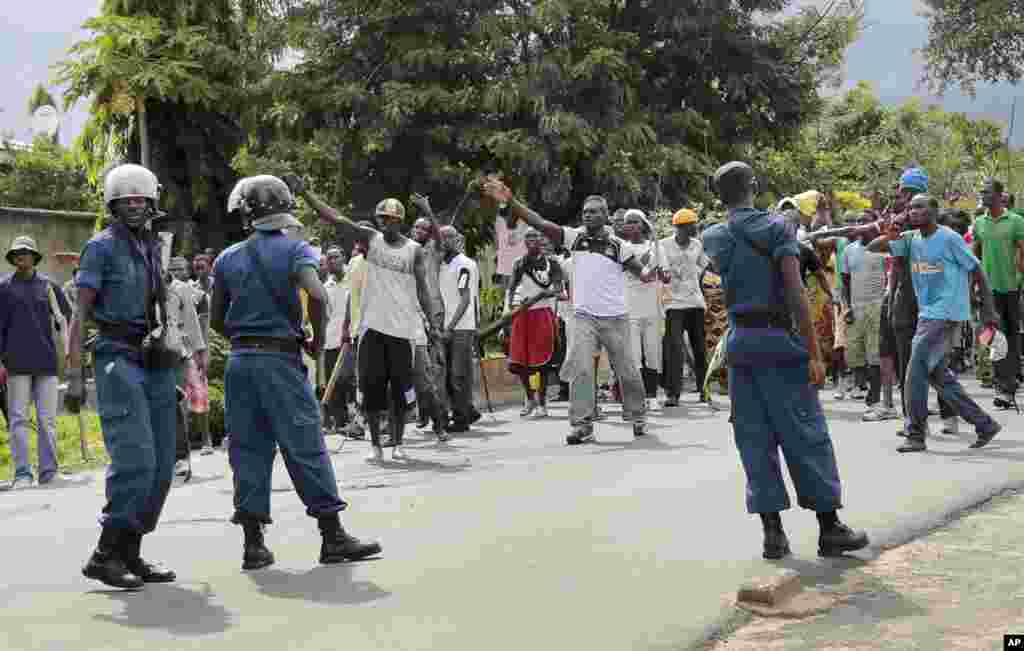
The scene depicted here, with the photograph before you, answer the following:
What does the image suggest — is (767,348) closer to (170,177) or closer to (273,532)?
(273,532)

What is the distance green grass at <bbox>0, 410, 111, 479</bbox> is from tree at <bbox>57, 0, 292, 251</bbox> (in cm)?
788

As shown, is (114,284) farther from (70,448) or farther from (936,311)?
(70,448)

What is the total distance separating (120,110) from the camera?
25406mm

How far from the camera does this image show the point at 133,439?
6660 millimetres

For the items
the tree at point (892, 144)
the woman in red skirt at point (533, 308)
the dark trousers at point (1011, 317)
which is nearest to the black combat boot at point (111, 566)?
the woman in red skirt at point (533, 308)

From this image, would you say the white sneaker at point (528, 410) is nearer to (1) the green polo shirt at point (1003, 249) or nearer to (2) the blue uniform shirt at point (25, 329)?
(1) the green polo shirt at point (1003, 249)

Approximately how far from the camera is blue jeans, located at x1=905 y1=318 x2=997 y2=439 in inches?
409

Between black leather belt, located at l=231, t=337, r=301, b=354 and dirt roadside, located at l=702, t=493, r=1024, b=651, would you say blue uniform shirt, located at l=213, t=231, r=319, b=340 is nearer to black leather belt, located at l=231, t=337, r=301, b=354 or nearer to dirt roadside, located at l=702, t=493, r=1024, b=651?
black leather belt, located at l=231, t=337, r=301, b=354

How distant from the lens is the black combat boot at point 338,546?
23.1 feet

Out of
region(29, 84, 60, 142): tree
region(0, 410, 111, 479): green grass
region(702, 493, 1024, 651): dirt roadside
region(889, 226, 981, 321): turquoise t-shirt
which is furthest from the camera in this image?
region(29, 84, 60, 142): tree

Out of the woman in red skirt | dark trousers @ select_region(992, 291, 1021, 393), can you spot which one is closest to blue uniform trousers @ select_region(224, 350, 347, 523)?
the woman in red skirt

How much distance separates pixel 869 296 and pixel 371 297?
17.4ft

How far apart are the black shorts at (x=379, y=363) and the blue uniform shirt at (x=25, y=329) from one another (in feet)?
9.50

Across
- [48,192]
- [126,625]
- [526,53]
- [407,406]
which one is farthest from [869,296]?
[48,192]
